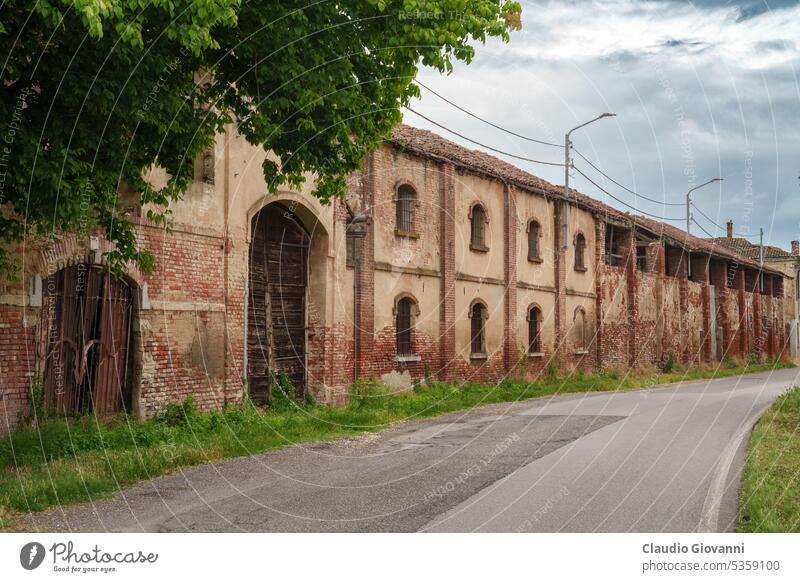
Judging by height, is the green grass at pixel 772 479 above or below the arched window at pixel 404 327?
below

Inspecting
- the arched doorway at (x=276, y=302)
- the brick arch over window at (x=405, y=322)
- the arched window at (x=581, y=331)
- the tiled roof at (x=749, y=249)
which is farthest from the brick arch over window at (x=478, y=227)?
the tiled roof at (x=749, y=249)

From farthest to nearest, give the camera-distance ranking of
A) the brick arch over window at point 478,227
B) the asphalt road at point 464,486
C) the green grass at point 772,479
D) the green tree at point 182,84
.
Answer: the brick arch over window at point 478,227
the green tree at point 182,84
the asphalt road at point 464,486
the green grass at point 772,479

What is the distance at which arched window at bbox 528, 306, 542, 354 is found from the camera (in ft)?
81.8

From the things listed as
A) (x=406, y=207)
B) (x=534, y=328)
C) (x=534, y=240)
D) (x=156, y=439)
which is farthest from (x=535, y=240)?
(x=156, y=439)

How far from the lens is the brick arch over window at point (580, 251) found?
28.0m

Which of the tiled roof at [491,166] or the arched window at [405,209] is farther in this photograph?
the tiled roof at [491,166]

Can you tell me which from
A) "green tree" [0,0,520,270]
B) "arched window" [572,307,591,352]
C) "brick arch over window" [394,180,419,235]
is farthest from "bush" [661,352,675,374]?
"green tree" [0,0,520,270]

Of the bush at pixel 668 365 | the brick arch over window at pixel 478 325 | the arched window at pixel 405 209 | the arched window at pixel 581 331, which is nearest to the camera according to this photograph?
the arched window at pixel 405 209

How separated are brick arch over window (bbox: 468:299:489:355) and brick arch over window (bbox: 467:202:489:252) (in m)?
1.64

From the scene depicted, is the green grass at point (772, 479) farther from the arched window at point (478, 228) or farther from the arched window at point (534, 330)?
the arched window at point (534, 330)

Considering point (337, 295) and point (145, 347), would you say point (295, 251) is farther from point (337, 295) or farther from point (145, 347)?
point (145, 347)

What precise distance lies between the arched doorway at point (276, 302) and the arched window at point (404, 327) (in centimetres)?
341

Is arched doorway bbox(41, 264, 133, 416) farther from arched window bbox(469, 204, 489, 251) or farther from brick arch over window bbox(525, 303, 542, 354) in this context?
brick arch over window bbox(525, 303, 542, 354)

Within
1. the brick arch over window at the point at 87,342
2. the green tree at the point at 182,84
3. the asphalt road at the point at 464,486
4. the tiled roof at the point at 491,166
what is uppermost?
the tiled roof at the point at 491,166
